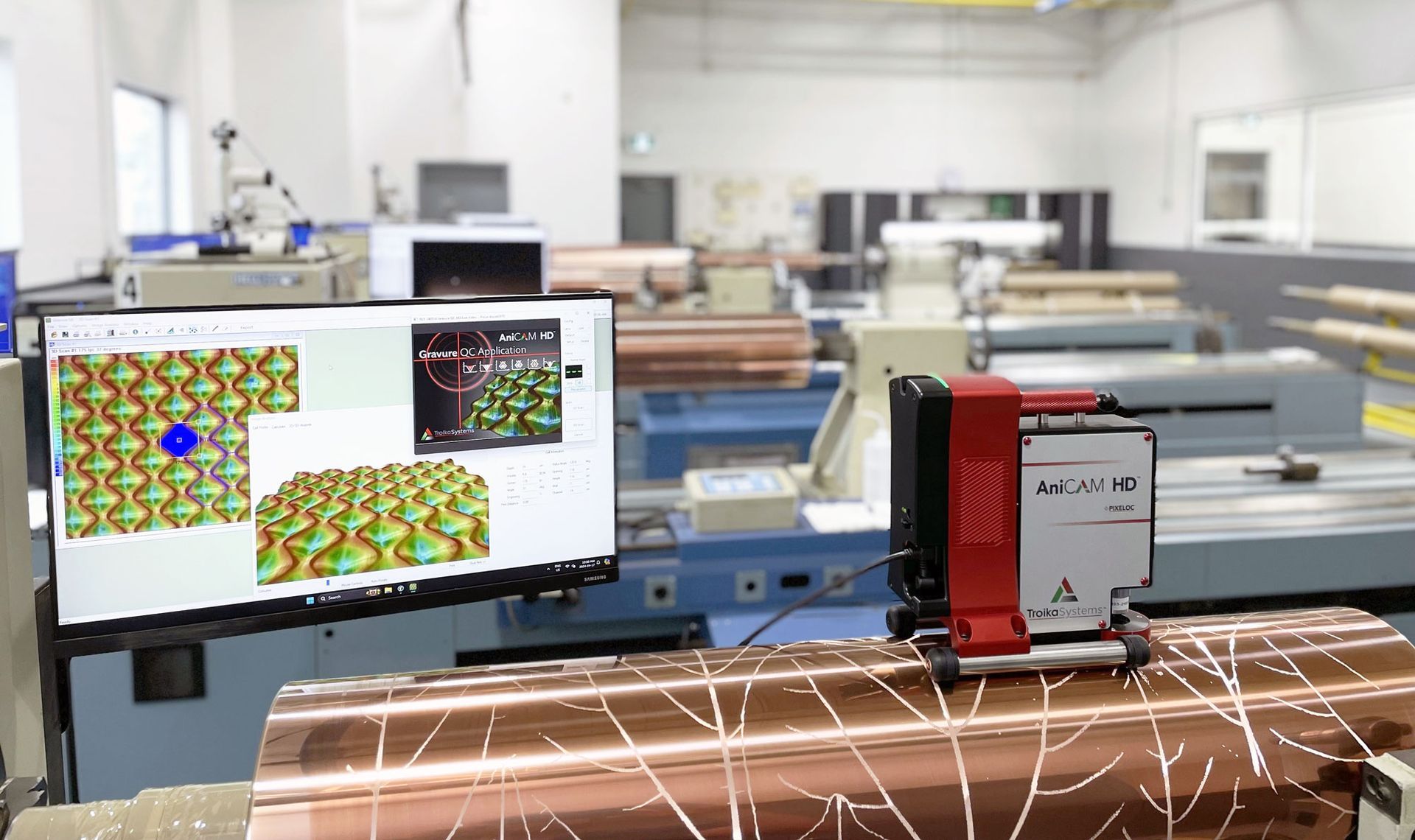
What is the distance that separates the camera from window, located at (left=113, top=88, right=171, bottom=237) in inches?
243

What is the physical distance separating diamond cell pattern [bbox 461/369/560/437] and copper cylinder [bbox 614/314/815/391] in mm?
1134

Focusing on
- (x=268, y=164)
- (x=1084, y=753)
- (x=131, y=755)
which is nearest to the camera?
(x=1084, y=753)

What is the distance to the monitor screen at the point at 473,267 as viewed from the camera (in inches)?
121

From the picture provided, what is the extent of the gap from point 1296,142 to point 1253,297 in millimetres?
1173

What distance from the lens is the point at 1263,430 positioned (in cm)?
338

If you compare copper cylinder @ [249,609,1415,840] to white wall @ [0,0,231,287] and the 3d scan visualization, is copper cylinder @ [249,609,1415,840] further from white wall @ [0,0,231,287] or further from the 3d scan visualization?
white wall @ [0,0,231,287]

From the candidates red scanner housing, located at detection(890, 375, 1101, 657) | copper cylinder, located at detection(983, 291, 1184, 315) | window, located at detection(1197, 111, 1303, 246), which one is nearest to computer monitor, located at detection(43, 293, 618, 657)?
red scanner housing, located at detection(890, 375, 1101, 657)

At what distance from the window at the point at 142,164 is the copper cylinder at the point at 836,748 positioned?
599 cm

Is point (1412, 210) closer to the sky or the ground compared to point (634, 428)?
closer to the sky

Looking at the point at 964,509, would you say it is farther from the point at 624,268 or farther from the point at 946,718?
the point at 624,268

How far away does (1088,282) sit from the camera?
6164mm

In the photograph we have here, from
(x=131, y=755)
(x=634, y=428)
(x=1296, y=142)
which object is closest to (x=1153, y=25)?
(x=1296, y=142)

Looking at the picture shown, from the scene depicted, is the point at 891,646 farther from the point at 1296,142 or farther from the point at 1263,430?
the point at 1296,142

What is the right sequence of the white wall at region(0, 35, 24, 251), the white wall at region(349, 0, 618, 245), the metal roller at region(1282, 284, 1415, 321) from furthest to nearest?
the white wall at region(349, 0, 618, 245) < the white wall at region(0, 35, 24, 251) < the metal roller at region(1282, 284, 1415, 321)
